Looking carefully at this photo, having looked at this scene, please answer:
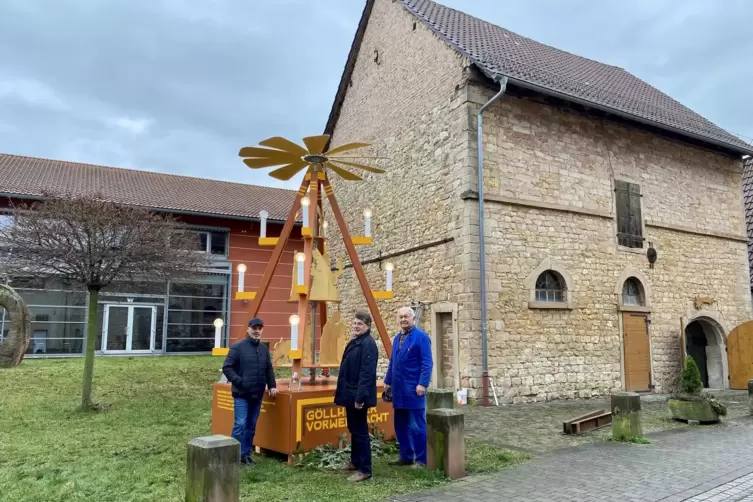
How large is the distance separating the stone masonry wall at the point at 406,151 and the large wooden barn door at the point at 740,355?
824cm

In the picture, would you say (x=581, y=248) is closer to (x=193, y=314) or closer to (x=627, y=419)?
(x=627, y=419)

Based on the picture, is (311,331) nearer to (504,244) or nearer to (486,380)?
(486,380)

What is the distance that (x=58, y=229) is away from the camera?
9539mm

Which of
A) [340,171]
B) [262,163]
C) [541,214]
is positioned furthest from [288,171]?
[541,214]

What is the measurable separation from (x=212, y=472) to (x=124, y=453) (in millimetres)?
3233

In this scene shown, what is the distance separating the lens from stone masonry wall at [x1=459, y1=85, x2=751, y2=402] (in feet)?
38.3

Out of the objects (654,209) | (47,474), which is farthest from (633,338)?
(47,474)

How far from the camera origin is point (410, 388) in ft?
19.2

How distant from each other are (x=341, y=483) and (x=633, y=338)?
10270 mm

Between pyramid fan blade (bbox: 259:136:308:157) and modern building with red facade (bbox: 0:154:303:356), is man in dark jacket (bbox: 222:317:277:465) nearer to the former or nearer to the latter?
pyramid fan blade (bbox: 259:136:308:157)

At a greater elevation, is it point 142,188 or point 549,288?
point 142,188

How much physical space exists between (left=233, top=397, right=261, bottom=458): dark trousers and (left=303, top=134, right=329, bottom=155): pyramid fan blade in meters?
2.99

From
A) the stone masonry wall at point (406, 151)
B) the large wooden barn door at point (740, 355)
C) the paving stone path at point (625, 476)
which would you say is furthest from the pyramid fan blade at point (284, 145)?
the large wooden barn door at point (740, 355)

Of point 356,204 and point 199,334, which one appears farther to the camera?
point 199,334
